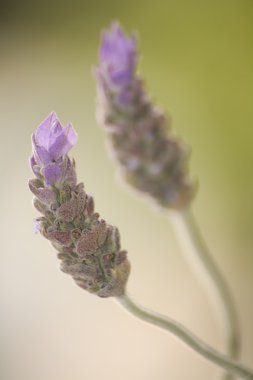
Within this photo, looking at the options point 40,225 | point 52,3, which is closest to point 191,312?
point 52,3

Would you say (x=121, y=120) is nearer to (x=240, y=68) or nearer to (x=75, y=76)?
(x=240, y=68)

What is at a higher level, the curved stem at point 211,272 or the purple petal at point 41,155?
the curved stem at point 211,272

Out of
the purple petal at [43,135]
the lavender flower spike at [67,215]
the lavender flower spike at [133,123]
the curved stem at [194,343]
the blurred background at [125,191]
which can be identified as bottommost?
the curved stem at [194,343]

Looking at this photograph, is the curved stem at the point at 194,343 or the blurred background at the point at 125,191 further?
the blurred background at the point at 125,191

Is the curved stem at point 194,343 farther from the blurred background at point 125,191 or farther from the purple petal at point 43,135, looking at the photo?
the blurred background at point 125,191

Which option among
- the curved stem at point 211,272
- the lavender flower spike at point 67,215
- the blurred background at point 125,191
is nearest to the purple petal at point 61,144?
the lavender flower spike at point 67,215

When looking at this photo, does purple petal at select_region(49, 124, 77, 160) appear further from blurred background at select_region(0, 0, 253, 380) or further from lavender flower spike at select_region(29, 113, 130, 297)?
blurred background at select_region(0, 0, 253, 380)
